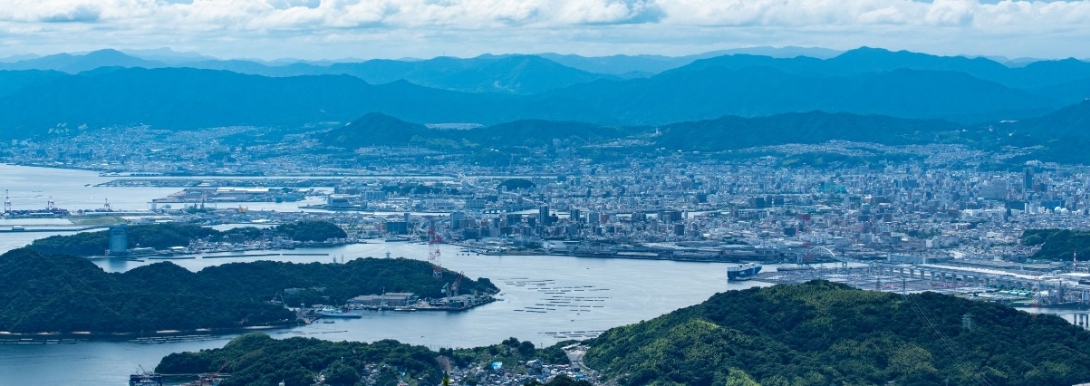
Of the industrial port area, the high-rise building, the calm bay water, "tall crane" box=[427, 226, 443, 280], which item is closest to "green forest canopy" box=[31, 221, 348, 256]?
the industrial port area

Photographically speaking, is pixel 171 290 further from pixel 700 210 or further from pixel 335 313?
pixel 700 210

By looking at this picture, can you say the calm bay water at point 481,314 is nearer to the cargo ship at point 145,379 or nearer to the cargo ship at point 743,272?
the cargo ship at point 743,272

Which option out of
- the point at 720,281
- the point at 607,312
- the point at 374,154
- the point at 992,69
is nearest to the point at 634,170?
the point at 374,154

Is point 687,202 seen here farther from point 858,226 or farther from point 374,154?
point 374,154

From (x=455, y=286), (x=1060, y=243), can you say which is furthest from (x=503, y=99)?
(x=455, y=286)

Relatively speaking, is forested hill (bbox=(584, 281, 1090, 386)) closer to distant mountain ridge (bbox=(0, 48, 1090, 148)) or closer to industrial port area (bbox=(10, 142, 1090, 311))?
industrial port area (bbox=(10, 142, 1090, 311))

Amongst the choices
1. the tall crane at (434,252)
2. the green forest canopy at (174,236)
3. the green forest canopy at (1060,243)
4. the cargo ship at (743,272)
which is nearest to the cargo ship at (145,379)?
the tall crane at (434,252)
